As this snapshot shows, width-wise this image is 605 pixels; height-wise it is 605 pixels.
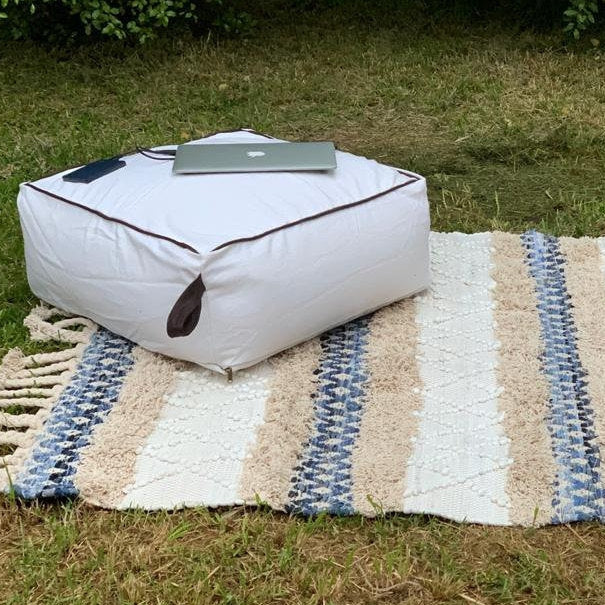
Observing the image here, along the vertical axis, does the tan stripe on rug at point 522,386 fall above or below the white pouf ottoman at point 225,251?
below

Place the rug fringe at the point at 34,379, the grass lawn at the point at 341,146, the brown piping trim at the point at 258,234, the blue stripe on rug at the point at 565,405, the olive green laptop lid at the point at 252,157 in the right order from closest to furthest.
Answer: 1. the grass lawn at the point at 341,146
2. the blue stripe on rug at the point at 565,405
3. the rug fringe at the point at 34,379
4. the brown piping trim at the point at 258,234
5. the olive green laptop lid at the point at 252,157

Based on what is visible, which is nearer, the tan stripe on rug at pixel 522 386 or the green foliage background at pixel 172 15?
the tan stripe on rug at pixel 522 386

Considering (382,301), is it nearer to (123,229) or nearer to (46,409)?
(123,229)

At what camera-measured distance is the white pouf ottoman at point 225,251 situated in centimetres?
196

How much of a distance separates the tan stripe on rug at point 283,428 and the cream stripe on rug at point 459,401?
0.77 feet

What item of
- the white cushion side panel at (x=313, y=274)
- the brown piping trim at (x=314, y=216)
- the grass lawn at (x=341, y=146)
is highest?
the brown piping trim at (x=314, y=216)

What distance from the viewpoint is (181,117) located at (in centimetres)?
400

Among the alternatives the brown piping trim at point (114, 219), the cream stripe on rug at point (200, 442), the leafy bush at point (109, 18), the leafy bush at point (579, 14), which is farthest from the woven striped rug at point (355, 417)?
the leafy bush at point (579, 14)

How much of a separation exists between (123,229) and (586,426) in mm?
1097

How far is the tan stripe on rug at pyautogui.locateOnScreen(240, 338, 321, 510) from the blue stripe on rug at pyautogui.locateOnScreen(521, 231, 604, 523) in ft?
1.67

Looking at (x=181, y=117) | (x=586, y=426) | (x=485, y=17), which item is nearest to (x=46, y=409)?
(x=586, y=426)

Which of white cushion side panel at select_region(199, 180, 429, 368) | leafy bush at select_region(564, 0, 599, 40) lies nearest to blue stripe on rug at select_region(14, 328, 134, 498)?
white cushion side panel at select_region(199, 180, 429, 368)

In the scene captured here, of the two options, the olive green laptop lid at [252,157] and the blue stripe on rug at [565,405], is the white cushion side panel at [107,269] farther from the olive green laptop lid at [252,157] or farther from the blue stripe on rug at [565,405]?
the blue stripe on rug at [565,405]

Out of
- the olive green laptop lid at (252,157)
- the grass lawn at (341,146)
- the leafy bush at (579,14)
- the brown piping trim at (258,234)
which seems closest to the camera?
the grass lawn at (341,146)
